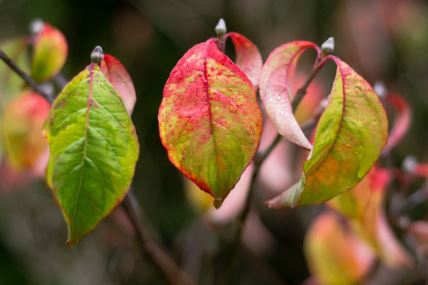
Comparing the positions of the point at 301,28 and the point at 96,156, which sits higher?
the point at 96,156

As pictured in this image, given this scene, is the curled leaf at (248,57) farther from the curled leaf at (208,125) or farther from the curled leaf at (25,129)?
the curled leaf at (25,129)

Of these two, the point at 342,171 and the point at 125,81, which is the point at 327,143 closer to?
the point at 342,171

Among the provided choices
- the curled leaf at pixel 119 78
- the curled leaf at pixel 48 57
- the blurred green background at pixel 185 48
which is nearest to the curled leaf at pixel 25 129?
the curled leaf at pixel 48 57

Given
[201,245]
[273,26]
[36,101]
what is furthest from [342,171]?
[273,26]

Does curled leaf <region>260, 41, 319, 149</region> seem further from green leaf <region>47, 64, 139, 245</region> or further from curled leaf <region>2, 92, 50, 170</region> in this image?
curled leaf <region>2, 92, 50, 170</region>

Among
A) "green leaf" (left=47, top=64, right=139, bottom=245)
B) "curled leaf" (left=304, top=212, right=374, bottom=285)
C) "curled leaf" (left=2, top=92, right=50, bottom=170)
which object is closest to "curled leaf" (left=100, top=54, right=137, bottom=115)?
"green leaf" (left=47, top=64, right=139, bottom=245)

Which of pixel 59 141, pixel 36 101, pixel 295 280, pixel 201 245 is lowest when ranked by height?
pixel 295 280
